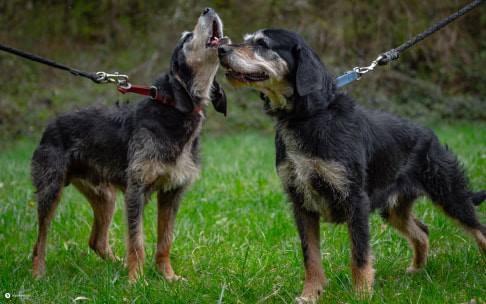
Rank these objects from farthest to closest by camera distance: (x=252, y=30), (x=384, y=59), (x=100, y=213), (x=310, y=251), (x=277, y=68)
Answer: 1. (x=252, y=30)
2. (x=100, y=213)
3. (x=384, y=59)
4. (x=310, y=251)
5. (x=277, y=68)

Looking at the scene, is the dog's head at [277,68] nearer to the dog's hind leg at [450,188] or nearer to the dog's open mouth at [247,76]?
the dog's open mouth at [247,76]

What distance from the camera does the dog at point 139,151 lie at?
16.5ft

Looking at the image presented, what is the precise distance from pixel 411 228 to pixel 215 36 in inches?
92.1

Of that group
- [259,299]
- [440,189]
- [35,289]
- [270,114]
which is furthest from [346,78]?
[35,289]

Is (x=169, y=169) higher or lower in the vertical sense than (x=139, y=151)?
lower

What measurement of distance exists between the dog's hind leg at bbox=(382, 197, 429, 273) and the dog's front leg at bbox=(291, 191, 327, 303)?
95 cm

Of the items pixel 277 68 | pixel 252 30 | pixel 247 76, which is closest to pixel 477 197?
pixel 277 68

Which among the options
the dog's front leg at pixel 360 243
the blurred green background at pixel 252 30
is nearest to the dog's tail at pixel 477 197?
the dog's front leg at pixel 360 243

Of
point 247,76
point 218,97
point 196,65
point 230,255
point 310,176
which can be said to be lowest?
point 230,255

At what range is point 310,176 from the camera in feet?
13.3

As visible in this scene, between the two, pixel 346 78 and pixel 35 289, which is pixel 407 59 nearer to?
pixel 346 78

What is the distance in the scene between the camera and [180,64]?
5199 millimetres

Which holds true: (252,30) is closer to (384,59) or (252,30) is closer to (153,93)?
(153,93)

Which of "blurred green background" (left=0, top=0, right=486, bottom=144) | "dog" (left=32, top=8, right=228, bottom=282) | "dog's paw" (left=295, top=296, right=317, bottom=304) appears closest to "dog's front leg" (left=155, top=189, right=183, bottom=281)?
"dog" (left=32, top=8, right=228, bottom=282)
